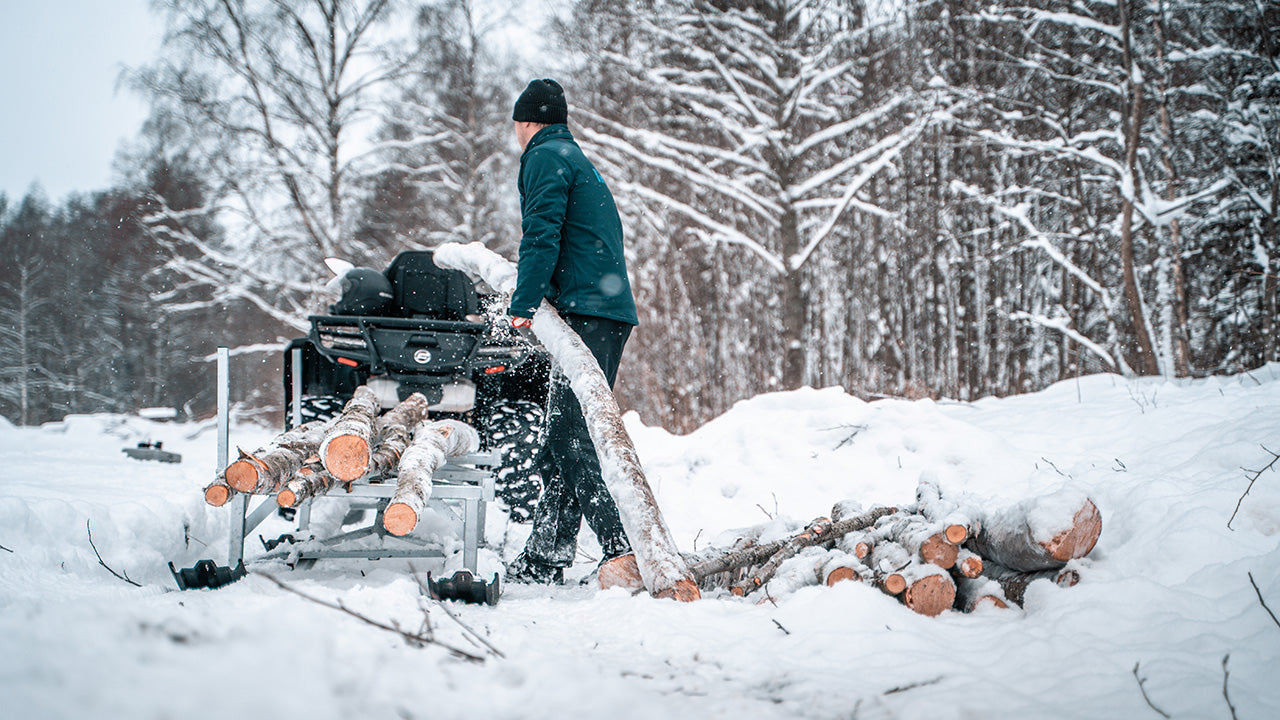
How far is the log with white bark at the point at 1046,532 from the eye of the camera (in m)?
1.84

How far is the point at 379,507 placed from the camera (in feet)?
11.9

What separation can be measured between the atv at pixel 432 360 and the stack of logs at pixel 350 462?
56 centimetres

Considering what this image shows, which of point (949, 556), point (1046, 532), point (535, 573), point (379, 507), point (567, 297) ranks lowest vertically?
point (535, 573)

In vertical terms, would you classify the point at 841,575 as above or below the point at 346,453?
below

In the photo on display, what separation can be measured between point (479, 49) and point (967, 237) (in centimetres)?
984

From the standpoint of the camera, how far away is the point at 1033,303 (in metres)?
9.08

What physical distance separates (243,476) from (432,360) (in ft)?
4.90

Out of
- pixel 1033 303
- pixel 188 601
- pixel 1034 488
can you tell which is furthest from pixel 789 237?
pixel 188 601

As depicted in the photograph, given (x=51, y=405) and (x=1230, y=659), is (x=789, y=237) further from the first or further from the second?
(x=51, y=405)

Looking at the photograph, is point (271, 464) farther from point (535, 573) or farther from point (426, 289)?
point (426, 289)

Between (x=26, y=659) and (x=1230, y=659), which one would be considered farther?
(x=1230, y=659)

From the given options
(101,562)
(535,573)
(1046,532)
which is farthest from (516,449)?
(1046,532)

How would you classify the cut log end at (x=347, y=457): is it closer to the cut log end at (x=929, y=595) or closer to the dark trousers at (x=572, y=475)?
the dark trousers at (x=572, y=475)

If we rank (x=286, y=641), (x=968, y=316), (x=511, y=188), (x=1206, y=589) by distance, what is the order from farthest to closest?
(x=511, y=188) → (x=968, y=316) → (x=1206, y=589) → (x=286, y=641)
